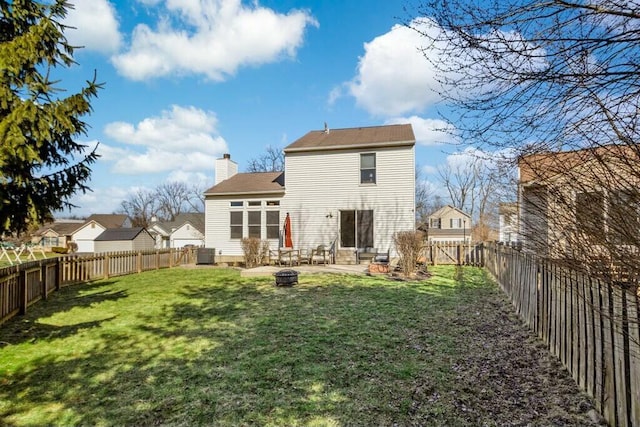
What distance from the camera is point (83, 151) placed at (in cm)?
760

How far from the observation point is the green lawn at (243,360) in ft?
11.1

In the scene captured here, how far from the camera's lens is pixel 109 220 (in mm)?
53750

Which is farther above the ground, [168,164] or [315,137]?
[168,164]

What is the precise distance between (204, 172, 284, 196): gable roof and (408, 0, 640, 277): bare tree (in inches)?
568

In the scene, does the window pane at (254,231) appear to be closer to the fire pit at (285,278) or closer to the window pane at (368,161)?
the window pane at (368,161)

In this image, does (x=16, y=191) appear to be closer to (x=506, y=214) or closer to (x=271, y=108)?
(x=506, y=214)

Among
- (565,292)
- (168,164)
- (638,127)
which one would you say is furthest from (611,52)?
(168,164)

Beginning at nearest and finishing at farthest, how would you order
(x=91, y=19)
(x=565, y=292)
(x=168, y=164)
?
(x=565, y=292) → (x=91, y=19) → (x=168, y=164)

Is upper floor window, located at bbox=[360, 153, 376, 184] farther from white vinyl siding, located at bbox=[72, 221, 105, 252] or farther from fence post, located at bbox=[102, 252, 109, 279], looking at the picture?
white vinyl siding, located at bbox=[72, 221, 105, 252]

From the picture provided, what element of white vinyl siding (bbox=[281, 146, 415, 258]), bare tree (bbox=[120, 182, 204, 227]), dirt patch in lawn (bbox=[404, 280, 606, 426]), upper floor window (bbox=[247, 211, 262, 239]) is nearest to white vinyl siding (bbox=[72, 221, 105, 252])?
bare tree (bbox=[120, 182, 204, 227])

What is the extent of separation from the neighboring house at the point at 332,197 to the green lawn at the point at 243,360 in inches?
286

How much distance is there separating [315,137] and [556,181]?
15.8m

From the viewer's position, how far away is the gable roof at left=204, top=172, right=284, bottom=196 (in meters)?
17.6

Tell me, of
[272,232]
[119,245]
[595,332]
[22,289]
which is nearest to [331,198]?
[272,232]
